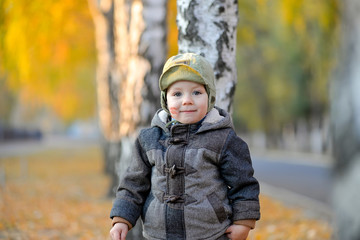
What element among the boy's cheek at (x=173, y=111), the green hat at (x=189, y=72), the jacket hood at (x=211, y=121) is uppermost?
the green hat at (x=189, y=72)

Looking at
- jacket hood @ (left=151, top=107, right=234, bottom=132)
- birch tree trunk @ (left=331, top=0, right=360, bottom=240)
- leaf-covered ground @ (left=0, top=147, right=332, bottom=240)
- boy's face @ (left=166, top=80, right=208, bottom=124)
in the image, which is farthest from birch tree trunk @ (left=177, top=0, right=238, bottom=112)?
leaf-covered ground @ (left=0, top=147, right=332, bottom=240)

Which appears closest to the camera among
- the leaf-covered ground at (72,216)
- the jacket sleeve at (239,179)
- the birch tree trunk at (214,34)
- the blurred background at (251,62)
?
the jacket sleeve at (239,179)

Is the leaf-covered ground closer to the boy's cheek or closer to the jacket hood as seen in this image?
the jacket hood

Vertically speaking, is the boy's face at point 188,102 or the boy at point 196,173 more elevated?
the boy's face at point 188,102

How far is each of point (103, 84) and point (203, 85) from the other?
10151 mm

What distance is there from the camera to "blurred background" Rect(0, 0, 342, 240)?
21.6ft

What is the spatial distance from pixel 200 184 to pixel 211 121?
1.06 feet

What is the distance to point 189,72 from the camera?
92.0 inches

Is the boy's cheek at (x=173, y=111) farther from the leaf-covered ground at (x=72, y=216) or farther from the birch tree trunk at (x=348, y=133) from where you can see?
the leaf-covered ground at (x=72, y=216)

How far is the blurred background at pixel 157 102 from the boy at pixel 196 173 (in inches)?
31.7

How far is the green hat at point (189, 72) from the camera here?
233 cm

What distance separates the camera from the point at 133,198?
8.11 feet

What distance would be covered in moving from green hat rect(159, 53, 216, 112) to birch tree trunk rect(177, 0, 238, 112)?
0.72m

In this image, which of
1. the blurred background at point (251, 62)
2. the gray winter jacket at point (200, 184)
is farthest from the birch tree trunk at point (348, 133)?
the blurred background at point (251, 62)
